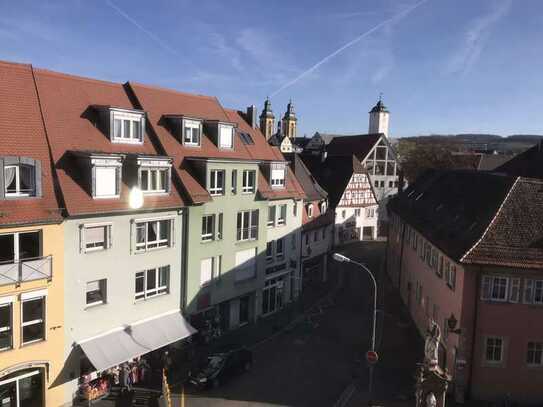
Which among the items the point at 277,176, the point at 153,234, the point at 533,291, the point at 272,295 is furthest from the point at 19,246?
the point at 533,291

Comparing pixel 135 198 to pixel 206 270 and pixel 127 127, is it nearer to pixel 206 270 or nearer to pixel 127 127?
pixel 127 127

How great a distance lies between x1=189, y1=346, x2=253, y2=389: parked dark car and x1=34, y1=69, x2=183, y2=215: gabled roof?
8409 mm

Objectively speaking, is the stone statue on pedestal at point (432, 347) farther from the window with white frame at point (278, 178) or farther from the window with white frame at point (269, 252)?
the window with white frame at point (278, 178)

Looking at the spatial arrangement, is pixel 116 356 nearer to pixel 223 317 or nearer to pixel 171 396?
pixel 171 396

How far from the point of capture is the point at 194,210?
28047 millimetres

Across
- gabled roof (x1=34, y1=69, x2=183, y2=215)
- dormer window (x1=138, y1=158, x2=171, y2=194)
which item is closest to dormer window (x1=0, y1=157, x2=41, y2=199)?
gabled roof (x1=34, y1=69, x2=183, y2=215)

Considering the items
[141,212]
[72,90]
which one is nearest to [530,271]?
[141,212]

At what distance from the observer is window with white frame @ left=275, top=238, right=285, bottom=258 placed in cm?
3625

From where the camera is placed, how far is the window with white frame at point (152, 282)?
84.1 ft

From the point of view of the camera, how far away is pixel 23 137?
2159 centimetres

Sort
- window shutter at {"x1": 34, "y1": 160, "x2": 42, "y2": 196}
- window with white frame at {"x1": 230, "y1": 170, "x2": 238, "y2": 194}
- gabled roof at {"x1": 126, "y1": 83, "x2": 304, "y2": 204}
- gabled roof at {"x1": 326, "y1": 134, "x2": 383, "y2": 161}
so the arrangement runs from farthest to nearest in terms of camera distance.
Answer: gabled roof at {"x1": 326, "y1": 134, "x2": 383, "y2": 161} → window with white frame at {"x1": 230, "y1": 170, "x2": 238, "y2": 194} → gabled roof at {"x1": 126, "y1": 83, "x2": 304, "y2": 204} → window shutter at {"x1": 34, "y1": 160, "x2": 42, "y2": 196}

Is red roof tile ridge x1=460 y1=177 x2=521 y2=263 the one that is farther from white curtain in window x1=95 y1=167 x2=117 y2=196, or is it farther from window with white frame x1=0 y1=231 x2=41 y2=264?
window with white frame x1=0 y1=231 x2=41 y2=264

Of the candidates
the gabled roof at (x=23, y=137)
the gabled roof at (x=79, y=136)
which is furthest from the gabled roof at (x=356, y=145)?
the gabled roof at (x=23, y=137)

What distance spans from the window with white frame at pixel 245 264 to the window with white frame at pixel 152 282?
5933 mm
